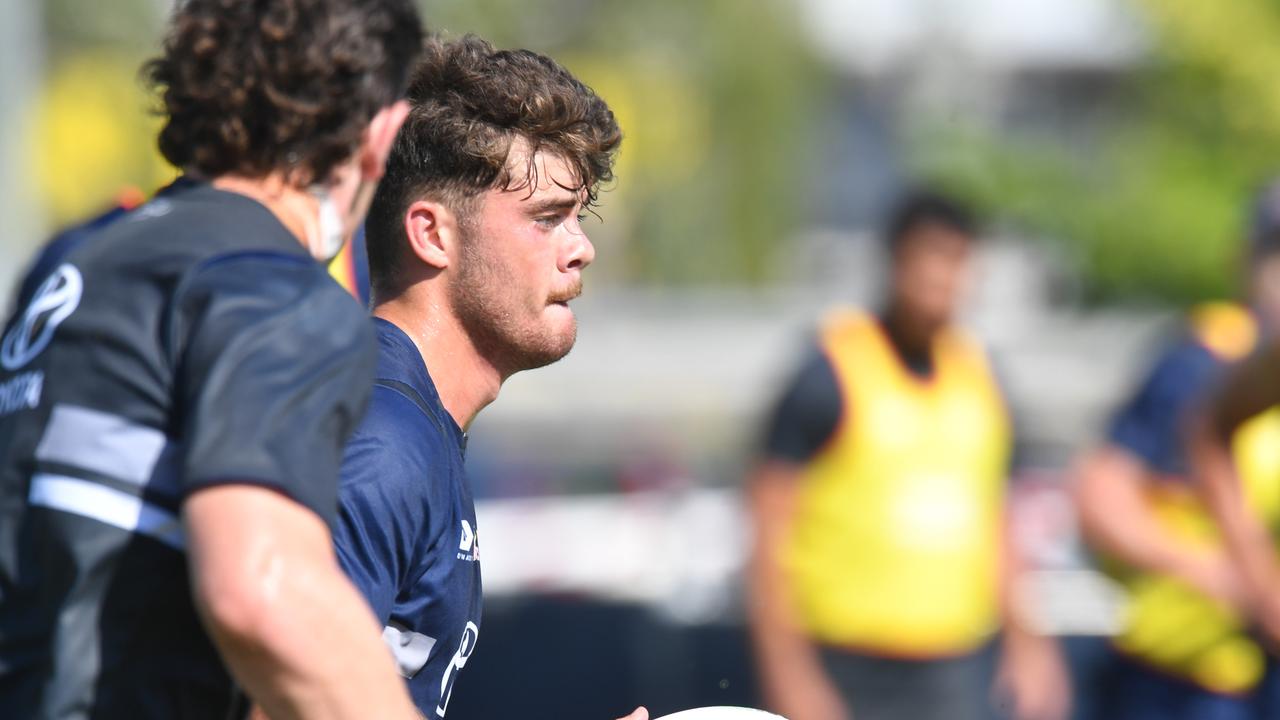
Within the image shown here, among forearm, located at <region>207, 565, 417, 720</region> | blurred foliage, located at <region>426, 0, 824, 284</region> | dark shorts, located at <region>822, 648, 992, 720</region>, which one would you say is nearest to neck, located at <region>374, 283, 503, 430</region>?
forearm, located at <region>207, 565, 417, 720</region>

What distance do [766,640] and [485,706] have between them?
0.87m

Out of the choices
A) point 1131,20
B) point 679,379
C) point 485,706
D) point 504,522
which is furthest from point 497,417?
point 1131,20

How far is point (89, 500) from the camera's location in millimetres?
1811

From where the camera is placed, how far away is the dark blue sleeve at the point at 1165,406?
178 inches

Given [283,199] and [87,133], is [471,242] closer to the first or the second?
[283,199]

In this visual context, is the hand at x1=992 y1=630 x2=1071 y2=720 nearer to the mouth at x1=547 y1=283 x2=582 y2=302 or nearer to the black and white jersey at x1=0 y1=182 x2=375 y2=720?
the mouth at x1=547 y1=283 x2=582 y2=302

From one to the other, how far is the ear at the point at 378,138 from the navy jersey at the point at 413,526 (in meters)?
0.33

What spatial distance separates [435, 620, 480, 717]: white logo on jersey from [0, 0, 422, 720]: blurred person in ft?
1.39

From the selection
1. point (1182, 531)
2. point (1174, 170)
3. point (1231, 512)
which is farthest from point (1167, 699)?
point (1174, 170)

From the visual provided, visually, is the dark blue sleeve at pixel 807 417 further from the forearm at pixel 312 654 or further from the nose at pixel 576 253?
the forearm at pixel 312 654

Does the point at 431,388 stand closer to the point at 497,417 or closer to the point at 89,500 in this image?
the point at 89,500

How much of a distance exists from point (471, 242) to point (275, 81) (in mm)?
560

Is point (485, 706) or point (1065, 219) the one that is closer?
point (485, 706)

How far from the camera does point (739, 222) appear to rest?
3331 cm
